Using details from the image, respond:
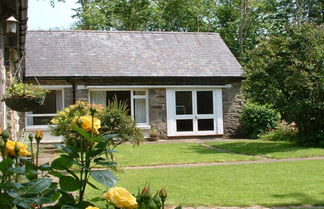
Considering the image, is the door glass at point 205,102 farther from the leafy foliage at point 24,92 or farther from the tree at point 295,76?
the leafy foliage at point 24,92

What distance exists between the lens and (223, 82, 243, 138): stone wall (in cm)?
2134

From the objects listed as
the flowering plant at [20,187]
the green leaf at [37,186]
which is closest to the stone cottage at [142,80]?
the flowering plant at [20,187]

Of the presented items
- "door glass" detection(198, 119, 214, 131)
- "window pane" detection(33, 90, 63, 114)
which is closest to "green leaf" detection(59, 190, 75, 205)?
"window pane" detection(33, 90, 63, 114)

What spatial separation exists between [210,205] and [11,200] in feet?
16.6

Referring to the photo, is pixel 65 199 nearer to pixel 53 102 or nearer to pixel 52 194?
pixel 52 194

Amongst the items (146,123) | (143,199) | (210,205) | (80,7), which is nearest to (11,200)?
(143,199)

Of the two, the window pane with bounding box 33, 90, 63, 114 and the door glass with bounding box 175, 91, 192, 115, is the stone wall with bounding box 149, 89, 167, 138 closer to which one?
the door glass with bounding box 175, 91, 192, 115

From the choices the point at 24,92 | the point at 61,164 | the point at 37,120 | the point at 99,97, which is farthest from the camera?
the point at 99,97

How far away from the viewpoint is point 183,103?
2092 cm

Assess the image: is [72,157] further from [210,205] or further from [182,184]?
[182,184]

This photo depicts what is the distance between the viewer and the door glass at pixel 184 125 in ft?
68.0

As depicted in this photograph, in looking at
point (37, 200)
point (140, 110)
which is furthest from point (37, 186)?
point (140, 110)

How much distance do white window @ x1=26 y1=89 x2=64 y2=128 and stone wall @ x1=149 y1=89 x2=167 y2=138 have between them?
13.2ft

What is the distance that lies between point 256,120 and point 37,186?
19718 millimetres
